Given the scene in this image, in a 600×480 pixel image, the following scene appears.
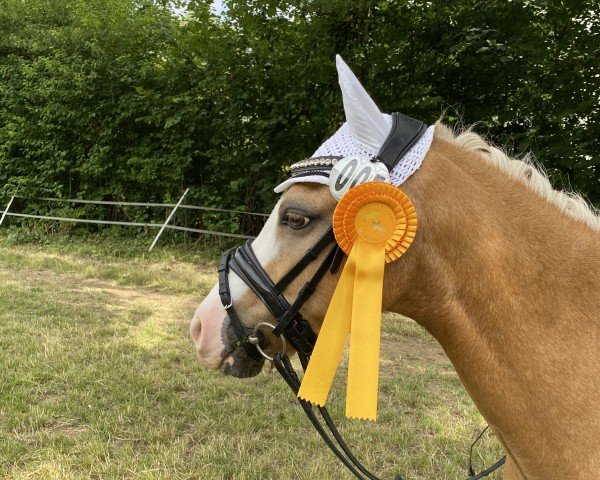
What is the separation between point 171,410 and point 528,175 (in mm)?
3246

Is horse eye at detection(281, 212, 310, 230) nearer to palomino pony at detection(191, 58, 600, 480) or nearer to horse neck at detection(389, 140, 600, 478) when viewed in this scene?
palomino pony at detection(191, 58, 600, 480)

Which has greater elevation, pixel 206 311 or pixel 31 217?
pixel 206 311

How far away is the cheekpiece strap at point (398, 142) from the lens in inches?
59.1

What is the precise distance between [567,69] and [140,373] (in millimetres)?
6676

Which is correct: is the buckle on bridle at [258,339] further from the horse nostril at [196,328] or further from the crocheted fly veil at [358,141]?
the crocheted fly veil at [358,141]

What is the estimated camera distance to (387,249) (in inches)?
57.8

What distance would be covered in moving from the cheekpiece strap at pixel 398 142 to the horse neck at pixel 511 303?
0.08 m

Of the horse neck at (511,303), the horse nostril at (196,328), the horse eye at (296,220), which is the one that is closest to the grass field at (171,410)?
the horse nostril at (196,328)

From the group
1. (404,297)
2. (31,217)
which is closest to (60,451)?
(404,297)

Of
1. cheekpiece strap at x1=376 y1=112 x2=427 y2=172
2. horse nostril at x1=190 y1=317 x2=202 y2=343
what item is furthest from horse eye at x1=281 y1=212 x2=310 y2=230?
horse nostril at x1=190 y1=317 x2=202 y2=343

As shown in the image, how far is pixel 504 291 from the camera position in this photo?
56.9 inches

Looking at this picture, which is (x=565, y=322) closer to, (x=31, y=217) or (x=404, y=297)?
(x=404, y=297)

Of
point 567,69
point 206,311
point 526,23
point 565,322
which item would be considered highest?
point 526,23

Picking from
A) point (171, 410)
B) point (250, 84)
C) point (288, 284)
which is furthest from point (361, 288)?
point (250, 84)
